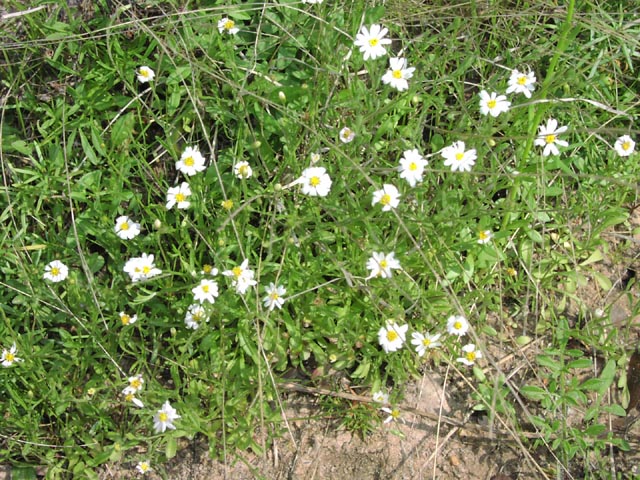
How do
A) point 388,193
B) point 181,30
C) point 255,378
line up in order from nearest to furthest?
point 388,193 < point 255,378 < point 181,30

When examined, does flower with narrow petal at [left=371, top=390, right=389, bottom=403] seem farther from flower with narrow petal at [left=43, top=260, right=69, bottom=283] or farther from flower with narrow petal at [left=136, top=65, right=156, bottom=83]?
flower with narrow petal at [left=136, top=65, right=156, bottom=83]

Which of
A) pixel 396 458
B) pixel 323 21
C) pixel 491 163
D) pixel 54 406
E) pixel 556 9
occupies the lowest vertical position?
pixel 396 458

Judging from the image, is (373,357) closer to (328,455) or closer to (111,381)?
(328,455)

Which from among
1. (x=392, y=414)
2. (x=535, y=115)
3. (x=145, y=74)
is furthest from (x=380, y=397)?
(x=145, y=74)

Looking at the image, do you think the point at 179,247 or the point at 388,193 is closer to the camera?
the point at 388,193

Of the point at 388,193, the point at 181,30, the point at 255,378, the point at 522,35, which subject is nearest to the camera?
the point at 388,193

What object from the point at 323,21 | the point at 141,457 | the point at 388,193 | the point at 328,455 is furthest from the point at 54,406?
the point at 323,21

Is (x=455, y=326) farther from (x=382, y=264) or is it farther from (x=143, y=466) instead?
(x=143, y=466)
